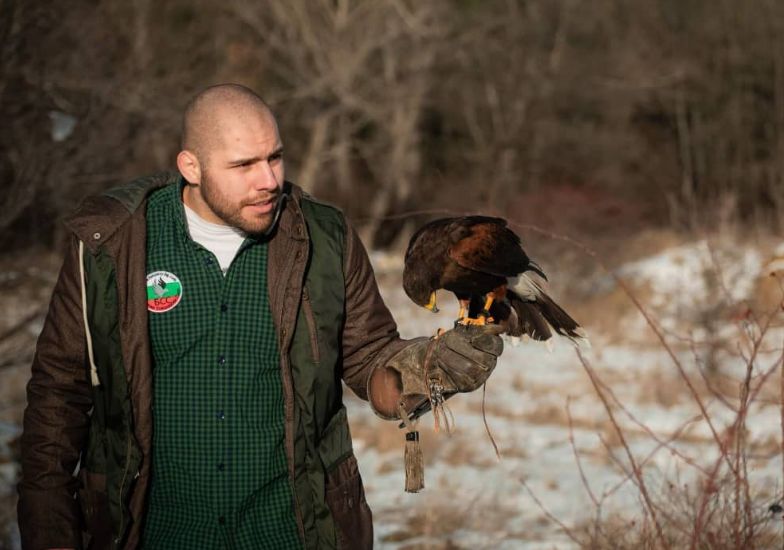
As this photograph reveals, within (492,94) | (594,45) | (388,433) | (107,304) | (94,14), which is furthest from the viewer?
(594,45)

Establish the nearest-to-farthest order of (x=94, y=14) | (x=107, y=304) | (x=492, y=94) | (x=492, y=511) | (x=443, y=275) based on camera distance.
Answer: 1. (x=107, y=304)
2. (x=443, y=275)
3. (x=492, y=511)
4. (x=94, y=14)
5. (x=492, y=94)

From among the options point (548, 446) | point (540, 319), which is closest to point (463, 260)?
point (540, 319)

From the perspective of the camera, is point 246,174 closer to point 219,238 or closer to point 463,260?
point 219,238

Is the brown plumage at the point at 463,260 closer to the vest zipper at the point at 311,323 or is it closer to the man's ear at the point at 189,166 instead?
the vest zipper at the point at 311,323

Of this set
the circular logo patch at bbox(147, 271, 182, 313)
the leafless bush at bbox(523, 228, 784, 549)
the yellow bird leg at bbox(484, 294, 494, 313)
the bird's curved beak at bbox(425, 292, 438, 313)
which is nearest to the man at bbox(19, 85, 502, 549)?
the circular logo patch at bbox(147, 271, 182, 313)

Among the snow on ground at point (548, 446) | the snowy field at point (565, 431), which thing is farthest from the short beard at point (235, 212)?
the snow on ground at point (548, 446)

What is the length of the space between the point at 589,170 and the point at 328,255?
25.4 metres


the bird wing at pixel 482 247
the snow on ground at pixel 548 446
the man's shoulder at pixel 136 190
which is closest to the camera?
the man's shoulder at pixel 136 190

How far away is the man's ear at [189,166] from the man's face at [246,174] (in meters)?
0.06

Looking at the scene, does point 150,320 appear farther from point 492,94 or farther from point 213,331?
point 492,94

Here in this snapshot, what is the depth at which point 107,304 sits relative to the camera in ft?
9.16

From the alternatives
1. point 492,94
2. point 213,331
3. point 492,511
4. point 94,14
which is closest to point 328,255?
point 213,331

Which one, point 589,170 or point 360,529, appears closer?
point 360,529

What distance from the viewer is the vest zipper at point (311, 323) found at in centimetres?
287
